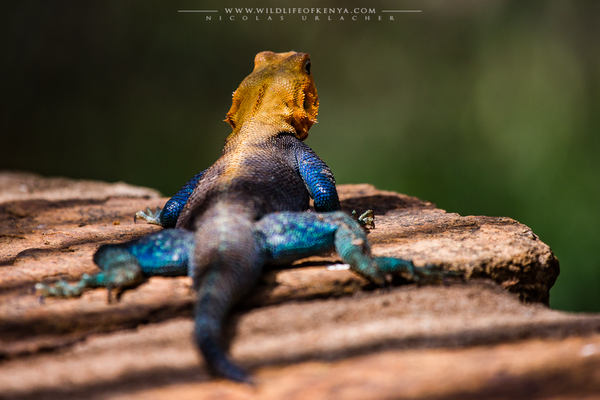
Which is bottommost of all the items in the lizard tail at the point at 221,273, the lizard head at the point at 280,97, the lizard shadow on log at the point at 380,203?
the lizard shadow on log at the point at 380,203

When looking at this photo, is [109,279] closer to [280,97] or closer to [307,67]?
[280,97]

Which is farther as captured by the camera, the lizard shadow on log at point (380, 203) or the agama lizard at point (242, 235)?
the lizard shadow on log at point (380, 203)

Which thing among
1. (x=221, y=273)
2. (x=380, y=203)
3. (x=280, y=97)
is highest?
(x=280, y=97)

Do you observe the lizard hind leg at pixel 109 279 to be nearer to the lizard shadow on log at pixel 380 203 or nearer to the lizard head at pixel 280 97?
the lizard head at pixel 280 97

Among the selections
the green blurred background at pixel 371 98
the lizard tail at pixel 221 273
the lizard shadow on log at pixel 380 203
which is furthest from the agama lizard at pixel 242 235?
the green blurred background at pixel 371 98

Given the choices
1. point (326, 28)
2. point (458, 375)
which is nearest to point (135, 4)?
point (326, 28)

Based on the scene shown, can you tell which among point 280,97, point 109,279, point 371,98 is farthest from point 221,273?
point 371,98
